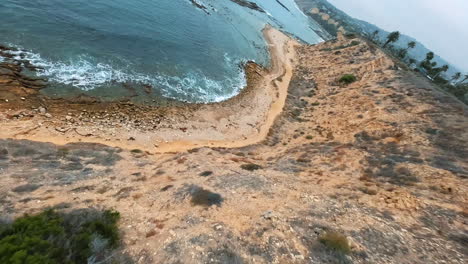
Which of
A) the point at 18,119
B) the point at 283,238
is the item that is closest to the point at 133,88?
the point at 18,119

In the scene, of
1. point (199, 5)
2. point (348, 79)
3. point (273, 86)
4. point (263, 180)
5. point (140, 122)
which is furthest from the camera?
point (199, 5)

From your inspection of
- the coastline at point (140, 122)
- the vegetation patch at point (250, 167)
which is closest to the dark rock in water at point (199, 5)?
the coastline at point (140, 122)

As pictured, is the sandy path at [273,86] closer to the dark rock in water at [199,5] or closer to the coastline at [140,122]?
the coastline at [140,122]

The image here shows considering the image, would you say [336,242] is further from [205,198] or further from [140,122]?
[140,122]

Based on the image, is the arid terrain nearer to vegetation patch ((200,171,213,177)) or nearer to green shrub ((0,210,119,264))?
vegetation patch ((200,171,213,177))

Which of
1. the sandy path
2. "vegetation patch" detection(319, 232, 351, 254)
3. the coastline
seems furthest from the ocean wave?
"vegetation patch" detection(319, 232, 351, 254)

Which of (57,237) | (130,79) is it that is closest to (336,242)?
(57,237)
